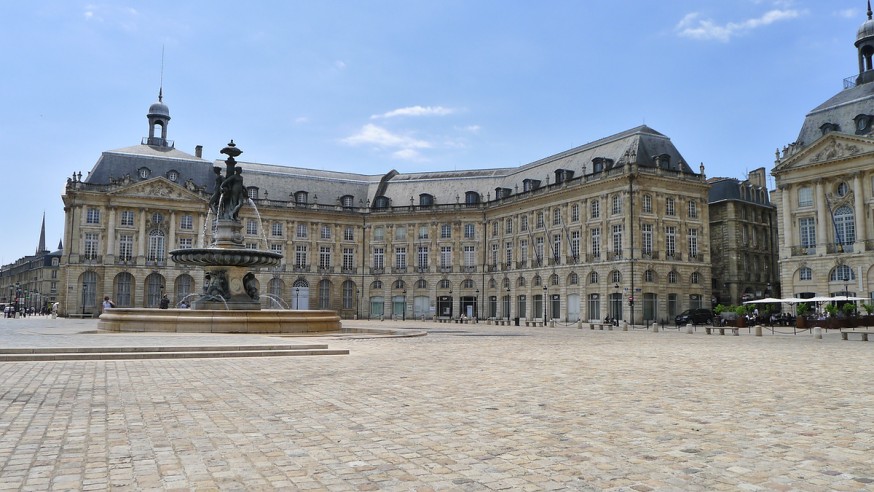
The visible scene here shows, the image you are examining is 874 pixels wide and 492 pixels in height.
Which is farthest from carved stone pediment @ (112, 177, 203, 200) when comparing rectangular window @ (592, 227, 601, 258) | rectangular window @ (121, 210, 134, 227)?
rectangular window @ (592, 227, 601, 258)

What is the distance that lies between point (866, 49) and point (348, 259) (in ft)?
164

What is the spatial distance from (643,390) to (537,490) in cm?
593

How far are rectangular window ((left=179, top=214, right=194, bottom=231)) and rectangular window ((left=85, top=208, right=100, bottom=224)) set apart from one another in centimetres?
738

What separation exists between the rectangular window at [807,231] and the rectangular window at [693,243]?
292 inches

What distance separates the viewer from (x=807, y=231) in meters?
49.3

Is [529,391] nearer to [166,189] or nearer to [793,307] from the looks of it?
[793,307]

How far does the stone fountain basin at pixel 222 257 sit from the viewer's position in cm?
2438

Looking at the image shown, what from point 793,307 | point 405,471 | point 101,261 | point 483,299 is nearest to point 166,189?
point 101,261

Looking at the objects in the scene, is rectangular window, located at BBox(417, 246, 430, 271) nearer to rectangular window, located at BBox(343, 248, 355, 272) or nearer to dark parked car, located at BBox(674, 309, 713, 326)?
rectangular window, located at BBox(343, 248, 355, 272)

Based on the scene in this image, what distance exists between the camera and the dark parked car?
47.6m

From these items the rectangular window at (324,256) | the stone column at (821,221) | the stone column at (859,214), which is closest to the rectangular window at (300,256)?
the rectangular window at (324,256)

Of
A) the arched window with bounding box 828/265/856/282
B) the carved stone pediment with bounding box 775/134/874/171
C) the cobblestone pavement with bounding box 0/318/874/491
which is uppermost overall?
the carved stone pediment with bounding box 775/134/874/171

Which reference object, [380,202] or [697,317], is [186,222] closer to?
[380,202]

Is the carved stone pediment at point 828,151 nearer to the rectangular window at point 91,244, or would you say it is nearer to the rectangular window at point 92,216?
the rectangular window at point 92,216
